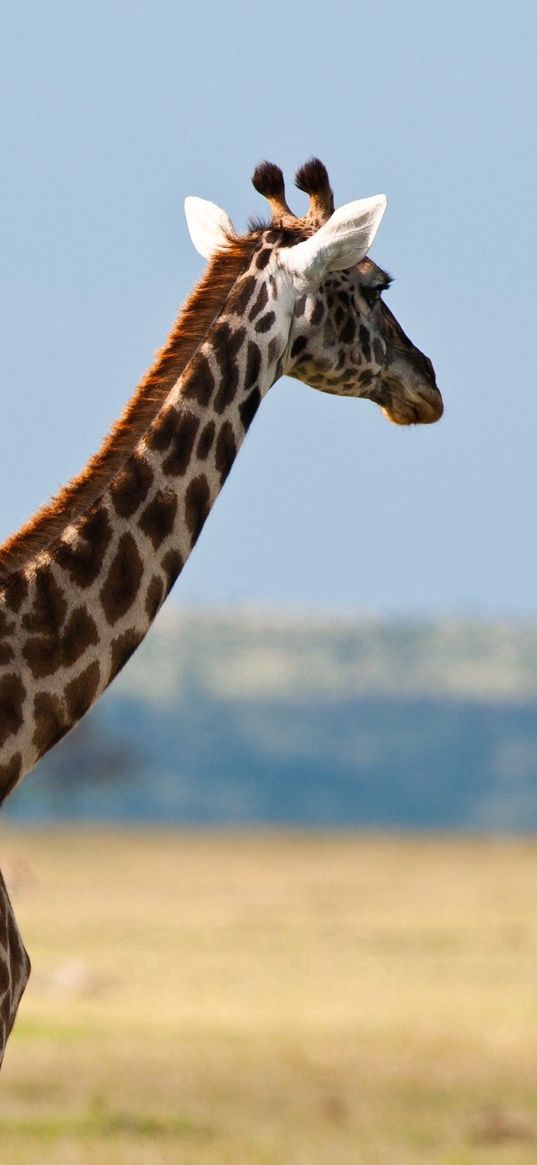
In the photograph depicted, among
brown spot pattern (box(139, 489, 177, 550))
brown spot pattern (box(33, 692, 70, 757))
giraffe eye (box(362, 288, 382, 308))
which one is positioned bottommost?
brown spot pattern (box(33, 692, 70, 757))

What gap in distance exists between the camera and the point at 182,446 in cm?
659

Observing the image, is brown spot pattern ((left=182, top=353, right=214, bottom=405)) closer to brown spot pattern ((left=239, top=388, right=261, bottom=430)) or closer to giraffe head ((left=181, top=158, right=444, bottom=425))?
brown spot pattern ((left=239, top=388, right=261, bottom=430))

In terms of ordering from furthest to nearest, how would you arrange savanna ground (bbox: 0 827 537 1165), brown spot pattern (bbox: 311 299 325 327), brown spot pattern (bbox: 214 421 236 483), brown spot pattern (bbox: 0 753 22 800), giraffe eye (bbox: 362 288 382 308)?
savanna ground (bbox: 0 827 537 1165) < giraffe eye (bbox: 362 288 382 308) < brown spot pattern (bbox: 311 299 325 327) < brown spot pattern (bbox: 214 421 236 483) < brown spot pattern (bbox: 0 753 22 800)

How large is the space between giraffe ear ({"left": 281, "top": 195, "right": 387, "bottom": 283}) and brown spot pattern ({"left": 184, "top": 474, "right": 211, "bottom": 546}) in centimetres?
73

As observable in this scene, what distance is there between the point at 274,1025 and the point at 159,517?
555 inches

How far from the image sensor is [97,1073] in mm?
15492

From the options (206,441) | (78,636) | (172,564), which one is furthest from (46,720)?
(206,441)

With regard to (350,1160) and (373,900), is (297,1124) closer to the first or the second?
(350,1160)

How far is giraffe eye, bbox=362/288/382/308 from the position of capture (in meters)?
7.27

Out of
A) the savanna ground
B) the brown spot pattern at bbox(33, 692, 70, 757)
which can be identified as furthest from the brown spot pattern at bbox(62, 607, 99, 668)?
the savanna ground

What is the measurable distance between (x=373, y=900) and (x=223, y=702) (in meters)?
99.0

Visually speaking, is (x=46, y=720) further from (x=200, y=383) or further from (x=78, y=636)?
(x=200, y=383)

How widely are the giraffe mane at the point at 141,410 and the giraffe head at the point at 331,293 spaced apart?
103 mm

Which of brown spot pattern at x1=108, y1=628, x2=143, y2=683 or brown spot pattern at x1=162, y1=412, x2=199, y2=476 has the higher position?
brown spot pattern at x1=162, y1=412, x2=199, y2=476
